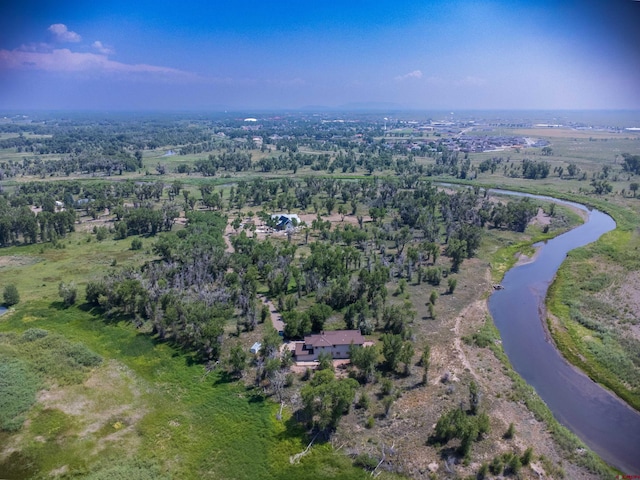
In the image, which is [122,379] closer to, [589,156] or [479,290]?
[479,290]

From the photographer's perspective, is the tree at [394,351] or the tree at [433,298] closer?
the tree at [394,351]

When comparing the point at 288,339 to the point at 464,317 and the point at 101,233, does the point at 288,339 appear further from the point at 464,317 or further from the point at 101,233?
the point at 101,233

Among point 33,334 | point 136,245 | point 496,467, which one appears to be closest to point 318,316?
point 496,467

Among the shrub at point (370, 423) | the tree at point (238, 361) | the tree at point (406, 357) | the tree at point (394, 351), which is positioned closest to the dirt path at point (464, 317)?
the tree at point (406, 357)

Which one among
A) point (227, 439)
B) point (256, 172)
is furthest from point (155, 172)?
point (227, 439)

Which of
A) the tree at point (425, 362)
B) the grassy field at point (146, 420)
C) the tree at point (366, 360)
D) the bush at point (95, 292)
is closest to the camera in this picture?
the grassy field at point (146, 420)

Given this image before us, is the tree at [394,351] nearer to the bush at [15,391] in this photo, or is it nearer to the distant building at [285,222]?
the bush at [15,391]

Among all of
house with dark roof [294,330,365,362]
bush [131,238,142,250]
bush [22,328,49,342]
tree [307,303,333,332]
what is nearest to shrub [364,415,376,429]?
house with dark roof [294,330,365,362]
